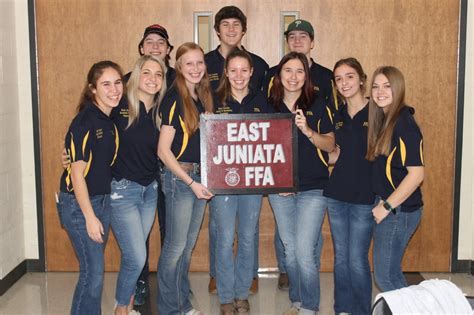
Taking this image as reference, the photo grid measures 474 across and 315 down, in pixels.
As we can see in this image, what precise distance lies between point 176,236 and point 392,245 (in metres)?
1.24

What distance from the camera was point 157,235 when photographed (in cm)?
527

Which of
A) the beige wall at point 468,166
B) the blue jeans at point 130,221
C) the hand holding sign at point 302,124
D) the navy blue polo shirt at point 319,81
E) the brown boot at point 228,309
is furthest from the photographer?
the beige wall at point 468,166

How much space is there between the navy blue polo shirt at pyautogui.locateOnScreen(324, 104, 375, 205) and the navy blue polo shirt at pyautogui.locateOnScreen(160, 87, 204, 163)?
2.67 feet

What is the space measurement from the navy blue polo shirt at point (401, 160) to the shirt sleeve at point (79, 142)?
153 centimetres

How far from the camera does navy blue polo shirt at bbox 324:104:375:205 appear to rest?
3777 mm

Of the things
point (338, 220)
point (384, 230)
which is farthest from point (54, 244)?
point (384, 230)

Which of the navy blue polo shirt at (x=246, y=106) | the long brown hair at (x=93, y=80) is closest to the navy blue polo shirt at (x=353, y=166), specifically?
the navy blue polo shirt at (x=246, y=106)

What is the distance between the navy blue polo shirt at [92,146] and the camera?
3.42 metres

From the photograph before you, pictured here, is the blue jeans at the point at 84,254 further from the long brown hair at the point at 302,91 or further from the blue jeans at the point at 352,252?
the blue jeans at the point at 352,252

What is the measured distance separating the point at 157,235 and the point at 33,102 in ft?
4.51

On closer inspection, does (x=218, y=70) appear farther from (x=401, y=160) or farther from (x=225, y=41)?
(x=401, y=160)

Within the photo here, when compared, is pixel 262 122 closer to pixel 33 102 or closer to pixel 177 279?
pixel 177 279

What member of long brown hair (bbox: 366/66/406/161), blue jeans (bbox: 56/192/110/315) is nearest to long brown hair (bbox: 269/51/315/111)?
long brown hair (bbox: 366/66/406/161)

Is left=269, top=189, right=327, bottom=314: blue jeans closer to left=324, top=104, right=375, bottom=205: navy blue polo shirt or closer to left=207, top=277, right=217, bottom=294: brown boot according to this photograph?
left=324, top=104, right=375, bottom=205: navy blue polo shirt
